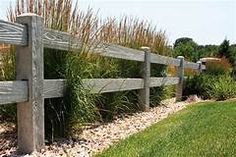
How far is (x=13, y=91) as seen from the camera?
4.66 meters

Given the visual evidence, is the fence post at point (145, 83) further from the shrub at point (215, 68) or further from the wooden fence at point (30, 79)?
the shrub at point (215, 68)

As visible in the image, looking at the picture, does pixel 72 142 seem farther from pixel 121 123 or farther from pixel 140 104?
pixel 140 104

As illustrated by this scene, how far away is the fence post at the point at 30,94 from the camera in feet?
16.0

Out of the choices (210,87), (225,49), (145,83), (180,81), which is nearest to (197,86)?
(210,87)

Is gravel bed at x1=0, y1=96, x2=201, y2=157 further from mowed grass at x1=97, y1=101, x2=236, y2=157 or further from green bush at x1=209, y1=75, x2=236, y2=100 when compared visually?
green bush at x1=209, y1=75, x2=236, y2=100

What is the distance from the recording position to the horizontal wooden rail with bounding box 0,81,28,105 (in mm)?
4523

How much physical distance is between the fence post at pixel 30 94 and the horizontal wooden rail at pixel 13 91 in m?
0.08

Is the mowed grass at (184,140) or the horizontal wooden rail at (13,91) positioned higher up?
the horizontal wooden rail at (13,91)

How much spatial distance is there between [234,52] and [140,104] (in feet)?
77.3

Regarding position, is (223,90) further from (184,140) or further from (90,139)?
(90,139)

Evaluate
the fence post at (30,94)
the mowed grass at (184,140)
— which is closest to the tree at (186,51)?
the mowed grass at (184,140)

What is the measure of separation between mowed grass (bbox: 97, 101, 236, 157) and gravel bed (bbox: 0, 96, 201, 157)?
0.24 meters

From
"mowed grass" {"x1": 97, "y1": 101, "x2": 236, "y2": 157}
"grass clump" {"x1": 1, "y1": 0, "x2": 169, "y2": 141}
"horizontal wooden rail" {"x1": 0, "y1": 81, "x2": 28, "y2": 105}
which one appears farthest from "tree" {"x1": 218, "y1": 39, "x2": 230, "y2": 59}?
"horizontal wooden rail" {"x1": 0, "y1": 81, "x2": 28, "y2": 105}

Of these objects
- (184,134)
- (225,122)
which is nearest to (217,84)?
(225,122)
